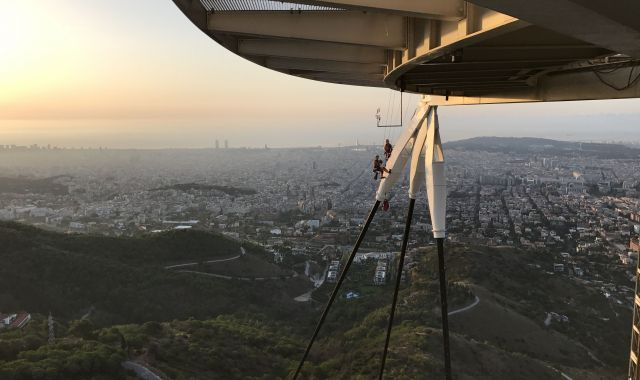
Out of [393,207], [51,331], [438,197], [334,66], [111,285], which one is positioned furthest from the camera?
[393,207]

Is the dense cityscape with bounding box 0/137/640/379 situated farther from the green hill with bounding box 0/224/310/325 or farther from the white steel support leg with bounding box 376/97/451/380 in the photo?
the white steel support leg with bounding box 376/97/451/380

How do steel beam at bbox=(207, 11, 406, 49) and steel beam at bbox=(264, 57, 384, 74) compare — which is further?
steel beam at bbox=(264, 57, 384, 74)

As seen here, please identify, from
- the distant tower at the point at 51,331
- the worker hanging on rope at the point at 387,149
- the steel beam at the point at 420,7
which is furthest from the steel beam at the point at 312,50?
the distant tower at the point at 51,331

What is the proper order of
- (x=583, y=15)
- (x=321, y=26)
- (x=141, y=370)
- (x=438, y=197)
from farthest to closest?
(x=141, y=370)
(x=438, y=197)
(x=321, y=26)
(x=583, y=15)

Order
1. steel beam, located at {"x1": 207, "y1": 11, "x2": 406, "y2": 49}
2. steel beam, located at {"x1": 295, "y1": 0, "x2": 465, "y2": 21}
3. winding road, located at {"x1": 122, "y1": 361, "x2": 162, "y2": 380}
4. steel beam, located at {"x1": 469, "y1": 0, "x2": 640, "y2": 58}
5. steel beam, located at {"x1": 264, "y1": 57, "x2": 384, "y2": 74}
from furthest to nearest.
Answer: winding road, located at {"x1": 122, "y1": 361, "x2": 162, "y2": 380}
steel beam, located at {"x1": 264, "y1": 57, "x2": 384, "y2": 74}
steel beam, located at {"x1": 207, "y1": 11, "x2": 406, "y2": 49}
steel beam, located at {"x1": 295, "y1": 0, "x2": 465, "y2": 21}
steel beam, located at {"x1": 469, "y1": 0, "x2": 640, "y2": 58}

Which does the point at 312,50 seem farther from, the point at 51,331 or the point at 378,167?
the point at 51,331

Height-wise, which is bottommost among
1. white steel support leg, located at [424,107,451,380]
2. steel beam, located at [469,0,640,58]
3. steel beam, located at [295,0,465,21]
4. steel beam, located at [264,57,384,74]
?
white steel support leg, located at [424,107,451,380]

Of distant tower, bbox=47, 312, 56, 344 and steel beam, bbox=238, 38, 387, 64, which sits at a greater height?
steel beam, bbox=238, 38, 387, 64

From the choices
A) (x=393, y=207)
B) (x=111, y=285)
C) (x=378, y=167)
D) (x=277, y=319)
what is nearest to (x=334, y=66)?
(x=378, y=167)

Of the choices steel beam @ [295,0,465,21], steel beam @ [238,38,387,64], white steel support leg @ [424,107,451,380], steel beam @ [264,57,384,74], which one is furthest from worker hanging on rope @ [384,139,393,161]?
steel beam @ [295,0,465,21]

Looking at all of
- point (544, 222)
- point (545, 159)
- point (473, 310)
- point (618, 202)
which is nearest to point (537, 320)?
point (473, 310)

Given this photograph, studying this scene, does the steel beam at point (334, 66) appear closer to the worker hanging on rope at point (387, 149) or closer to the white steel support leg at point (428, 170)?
the white steel support leg at point (428, 170)

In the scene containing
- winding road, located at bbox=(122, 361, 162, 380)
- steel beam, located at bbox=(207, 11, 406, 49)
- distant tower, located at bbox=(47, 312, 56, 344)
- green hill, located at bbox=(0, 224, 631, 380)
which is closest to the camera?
steel beam, located at bbox=(207, 11, 406, 49)
